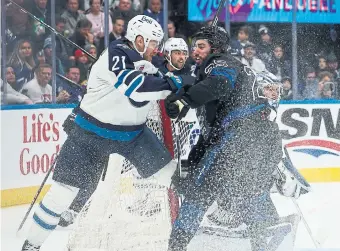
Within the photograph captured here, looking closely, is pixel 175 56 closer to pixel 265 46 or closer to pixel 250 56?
pixel 250 56

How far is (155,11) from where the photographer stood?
21.4 feet

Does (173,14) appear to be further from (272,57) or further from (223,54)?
(223,54)

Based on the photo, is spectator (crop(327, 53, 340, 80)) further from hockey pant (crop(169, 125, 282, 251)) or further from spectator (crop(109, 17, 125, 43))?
hockey pant (crop(169, 125, 282, 251))

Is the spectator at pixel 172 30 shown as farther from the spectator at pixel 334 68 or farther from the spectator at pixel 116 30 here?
the spectator at pixel 334 68

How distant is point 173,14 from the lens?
259 inches

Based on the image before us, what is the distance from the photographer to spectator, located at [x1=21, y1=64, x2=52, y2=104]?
602 centimetres

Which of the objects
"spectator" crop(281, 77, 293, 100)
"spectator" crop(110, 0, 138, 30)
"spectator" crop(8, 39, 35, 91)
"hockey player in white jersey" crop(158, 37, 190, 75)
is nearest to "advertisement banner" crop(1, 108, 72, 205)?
"spectator" crop(8, 39, 35, 91)

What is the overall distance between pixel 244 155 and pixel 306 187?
457mm

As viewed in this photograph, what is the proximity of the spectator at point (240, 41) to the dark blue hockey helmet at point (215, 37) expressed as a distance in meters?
2.88

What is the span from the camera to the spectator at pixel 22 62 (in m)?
6.04

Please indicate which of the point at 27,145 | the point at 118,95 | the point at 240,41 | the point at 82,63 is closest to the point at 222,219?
the point at 118,95

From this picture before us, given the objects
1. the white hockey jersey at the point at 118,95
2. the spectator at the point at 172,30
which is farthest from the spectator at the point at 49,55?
the white hockey jersey at the point at 118,95

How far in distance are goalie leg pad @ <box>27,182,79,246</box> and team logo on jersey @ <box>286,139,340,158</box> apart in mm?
2586

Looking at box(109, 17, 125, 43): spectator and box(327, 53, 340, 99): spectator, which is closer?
box(109, 17, 125, 43): spectator
